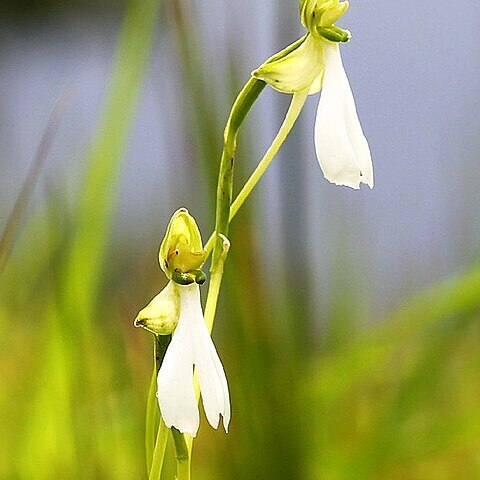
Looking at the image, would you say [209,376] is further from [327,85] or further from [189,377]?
[327,85]

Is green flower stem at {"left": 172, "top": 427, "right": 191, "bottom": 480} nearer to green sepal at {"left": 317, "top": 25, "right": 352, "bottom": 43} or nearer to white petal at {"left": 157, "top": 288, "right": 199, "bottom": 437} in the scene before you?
white petal at {"left": 157, "top": 288, "right": 199, "bottom": 437}

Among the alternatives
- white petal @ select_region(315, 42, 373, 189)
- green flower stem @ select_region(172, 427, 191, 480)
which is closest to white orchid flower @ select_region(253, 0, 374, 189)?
white petal @ select_region(315, 42, 373, 189)

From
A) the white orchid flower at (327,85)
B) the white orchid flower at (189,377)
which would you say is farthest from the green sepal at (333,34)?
the white orchid flower at (189,377)

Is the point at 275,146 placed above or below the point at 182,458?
above

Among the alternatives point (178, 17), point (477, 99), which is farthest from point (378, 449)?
point (477, 99)

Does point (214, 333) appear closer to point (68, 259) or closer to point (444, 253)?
point (68, 259)

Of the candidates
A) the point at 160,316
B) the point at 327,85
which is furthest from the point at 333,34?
the point at 160,316

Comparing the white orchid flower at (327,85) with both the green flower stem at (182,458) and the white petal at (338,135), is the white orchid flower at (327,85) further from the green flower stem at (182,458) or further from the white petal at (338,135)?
the green flower stem at (182,458)
